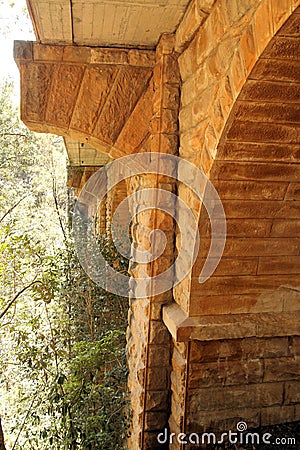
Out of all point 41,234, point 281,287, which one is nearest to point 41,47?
point 281,287

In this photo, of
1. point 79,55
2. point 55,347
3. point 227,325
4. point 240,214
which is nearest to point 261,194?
point 240,214

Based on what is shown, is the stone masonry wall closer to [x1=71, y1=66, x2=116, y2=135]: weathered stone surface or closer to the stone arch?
the stone arch

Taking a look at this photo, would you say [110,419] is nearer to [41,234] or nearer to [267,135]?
[267,135]

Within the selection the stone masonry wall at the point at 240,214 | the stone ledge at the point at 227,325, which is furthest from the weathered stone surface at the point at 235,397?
the stone ledge at the point at 227,325

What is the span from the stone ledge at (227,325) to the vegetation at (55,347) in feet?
3.47

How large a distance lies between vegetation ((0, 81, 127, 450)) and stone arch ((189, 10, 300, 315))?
123 centimetres

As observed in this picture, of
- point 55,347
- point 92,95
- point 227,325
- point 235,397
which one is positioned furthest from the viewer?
point 55,347

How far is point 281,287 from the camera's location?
237cm

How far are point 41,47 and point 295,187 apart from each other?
166 cm

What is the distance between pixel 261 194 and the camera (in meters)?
2.10

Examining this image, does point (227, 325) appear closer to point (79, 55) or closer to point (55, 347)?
point (79, 55)

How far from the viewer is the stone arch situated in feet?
5.09

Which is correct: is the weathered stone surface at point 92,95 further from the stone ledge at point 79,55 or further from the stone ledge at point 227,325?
the stone ledge at point 227,325

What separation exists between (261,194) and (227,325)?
0.73 metres
